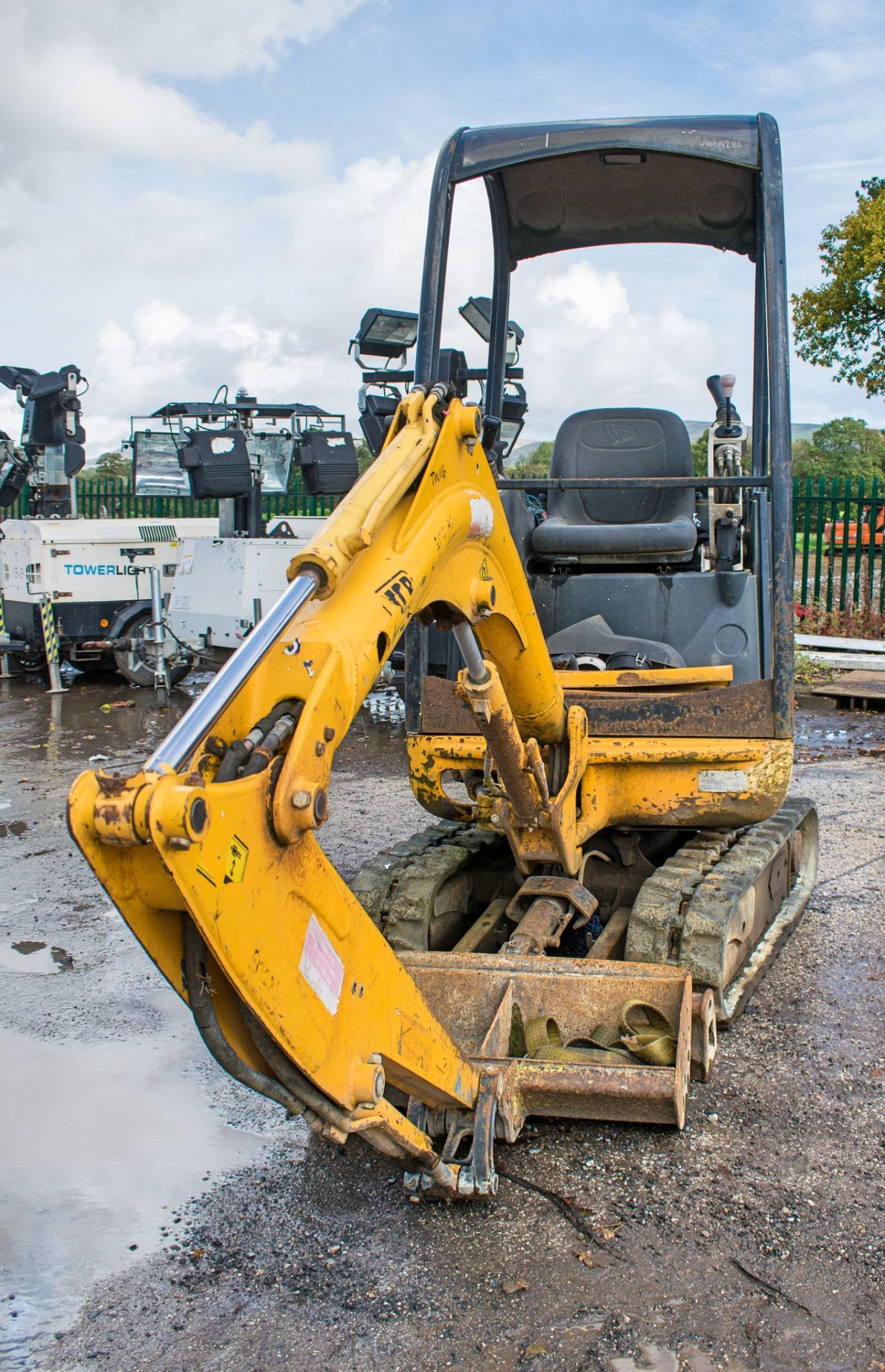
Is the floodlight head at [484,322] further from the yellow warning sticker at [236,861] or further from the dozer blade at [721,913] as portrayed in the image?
the yellow warning sticker at [236,861]

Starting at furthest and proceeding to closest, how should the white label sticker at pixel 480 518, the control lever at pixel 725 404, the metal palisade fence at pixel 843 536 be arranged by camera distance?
the metal palisade fence at pixel 843 536
the control lever at pixel 725 404
the white label sticker at pixel 480 518

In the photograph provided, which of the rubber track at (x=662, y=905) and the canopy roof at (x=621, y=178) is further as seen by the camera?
the canopy roof at (x=621, y=178)

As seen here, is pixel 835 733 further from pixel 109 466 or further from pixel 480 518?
pixel 109 466

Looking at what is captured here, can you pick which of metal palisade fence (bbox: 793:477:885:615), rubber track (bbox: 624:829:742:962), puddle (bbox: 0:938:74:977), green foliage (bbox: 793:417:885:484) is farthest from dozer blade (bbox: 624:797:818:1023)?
green foliage (bbox: 793:417:885:484)

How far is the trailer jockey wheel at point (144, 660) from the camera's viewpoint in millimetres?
11883

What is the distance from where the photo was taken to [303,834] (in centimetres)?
229

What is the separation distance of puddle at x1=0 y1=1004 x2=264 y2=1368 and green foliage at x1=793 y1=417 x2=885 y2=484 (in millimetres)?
22931

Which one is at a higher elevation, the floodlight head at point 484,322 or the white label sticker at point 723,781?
the floodlight head at point 484,322

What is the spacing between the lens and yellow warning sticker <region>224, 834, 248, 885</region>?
80.8 inches

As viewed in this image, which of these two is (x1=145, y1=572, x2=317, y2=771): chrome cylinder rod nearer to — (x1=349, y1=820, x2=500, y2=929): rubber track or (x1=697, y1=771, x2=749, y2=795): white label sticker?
(x1=349, y1=820, x2=500, y2=929): rubber track

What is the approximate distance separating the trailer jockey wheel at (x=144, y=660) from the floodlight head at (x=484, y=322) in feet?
22.9

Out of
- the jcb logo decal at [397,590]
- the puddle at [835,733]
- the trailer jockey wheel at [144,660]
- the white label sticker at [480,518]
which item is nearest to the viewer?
the jcb logo decal at [397,590]

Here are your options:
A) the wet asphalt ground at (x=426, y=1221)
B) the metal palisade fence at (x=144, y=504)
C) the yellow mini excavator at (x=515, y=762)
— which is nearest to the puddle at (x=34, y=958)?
the wet asphalt ground at (x=426, y=1221)

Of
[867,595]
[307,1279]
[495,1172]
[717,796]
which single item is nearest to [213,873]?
[307,1279]
